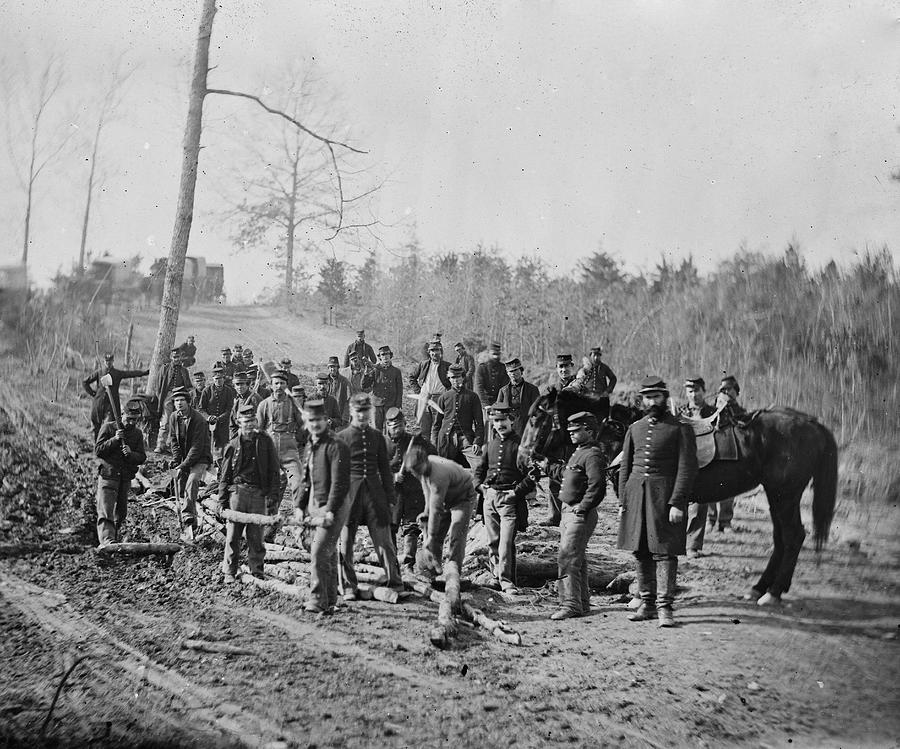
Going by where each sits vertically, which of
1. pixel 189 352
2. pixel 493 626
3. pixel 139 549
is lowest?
pixel 493 626

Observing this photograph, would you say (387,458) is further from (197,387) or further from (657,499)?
(657,499)

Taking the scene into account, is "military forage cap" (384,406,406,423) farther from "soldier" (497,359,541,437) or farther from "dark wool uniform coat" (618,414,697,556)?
"dark wool uniform coat" (618,414,697,556)

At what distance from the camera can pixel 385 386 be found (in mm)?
5238

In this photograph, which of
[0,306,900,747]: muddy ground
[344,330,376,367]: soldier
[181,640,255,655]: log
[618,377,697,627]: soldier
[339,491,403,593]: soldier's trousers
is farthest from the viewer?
[344,330,376,367]: soldier

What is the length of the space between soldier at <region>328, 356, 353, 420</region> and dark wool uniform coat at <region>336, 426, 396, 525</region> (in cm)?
20

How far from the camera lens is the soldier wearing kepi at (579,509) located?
15.0 ft

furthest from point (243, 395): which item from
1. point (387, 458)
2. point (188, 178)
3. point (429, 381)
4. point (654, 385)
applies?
point (654, 385)

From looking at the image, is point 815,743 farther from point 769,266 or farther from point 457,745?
point 769,266

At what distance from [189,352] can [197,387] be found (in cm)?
32

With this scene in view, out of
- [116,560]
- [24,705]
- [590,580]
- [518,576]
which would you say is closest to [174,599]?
[116,560]

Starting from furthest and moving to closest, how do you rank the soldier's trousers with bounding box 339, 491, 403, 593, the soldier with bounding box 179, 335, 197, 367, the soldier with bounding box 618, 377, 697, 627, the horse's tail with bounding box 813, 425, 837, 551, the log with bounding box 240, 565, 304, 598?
the soldier's trousers with bounding box 339, 491, 403, 593 → the soldier with bounding box 179, 335, 197, 367 → the log with bounding box 240, 565, 304, 598 → the soldier with bounding box 618, 377, 697, 627 → the horse's tail with bounding box 813, 425, 837, 551

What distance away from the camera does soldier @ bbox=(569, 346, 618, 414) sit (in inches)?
183

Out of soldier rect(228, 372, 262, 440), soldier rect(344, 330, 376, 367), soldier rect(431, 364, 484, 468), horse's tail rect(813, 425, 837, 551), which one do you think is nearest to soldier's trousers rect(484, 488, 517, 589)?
soldier rect(431, 364, 484, 468)

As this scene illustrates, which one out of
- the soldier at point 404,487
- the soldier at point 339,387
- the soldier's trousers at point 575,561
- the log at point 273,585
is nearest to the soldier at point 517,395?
the soldier at point 404,487
